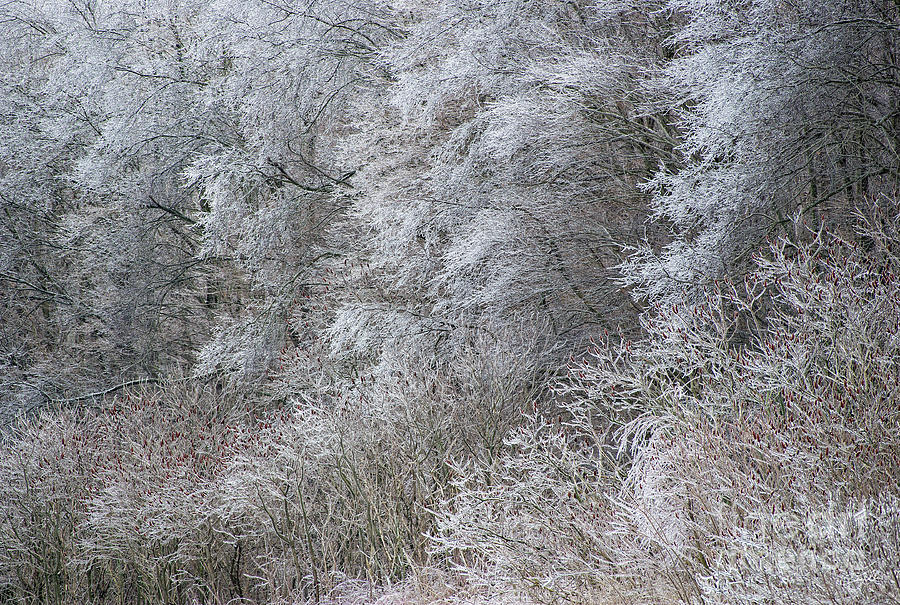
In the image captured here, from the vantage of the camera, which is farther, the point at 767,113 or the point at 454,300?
the point at 454,300

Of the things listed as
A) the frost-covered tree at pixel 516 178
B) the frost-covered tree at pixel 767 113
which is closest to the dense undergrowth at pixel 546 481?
the frost-covered tree at pixel 767 113

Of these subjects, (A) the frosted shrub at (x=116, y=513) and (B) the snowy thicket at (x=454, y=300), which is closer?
(B) the snowy thicket at (x=454, y=300)

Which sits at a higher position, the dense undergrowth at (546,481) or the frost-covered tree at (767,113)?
the frost-covered tree at (767,113)

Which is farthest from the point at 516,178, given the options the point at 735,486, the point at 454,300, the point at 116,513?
the point at 735,486

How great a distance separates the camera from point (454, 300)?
38.4 feet

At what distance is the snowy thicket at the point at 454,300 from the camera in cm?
595

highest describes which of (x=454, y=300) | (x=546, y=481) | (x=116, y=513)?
(x=454, y=300)

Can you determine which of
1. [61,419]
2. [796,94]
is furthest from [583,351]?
[61,419]

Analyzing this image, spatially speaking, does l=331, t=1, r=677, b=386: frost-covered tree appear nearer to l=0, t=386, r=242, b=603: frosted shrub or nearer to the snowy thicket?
the snowy thicket

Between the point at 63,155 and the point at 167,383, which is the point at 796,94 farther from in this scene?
the point at 63,155

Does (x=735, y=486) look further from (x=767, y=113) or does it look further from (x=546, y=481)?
(x=767, y=113)

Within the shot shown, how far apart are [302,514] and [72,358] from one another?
905 cm

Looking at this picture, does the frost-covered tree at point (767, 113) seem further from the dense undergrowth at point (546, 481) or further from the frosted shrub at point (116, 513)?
the frosted shrub at point (116, 513)

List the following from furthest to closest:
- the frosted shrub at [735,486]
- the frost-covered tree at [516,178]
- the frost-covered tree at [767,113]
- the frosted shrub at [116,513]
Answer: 1. the frost-covered tree at [516,178]
2. the frosted shrub at [116,513]
3. the frost-covered tree at [767,113]
4. the frosted shrub at [735,486]
